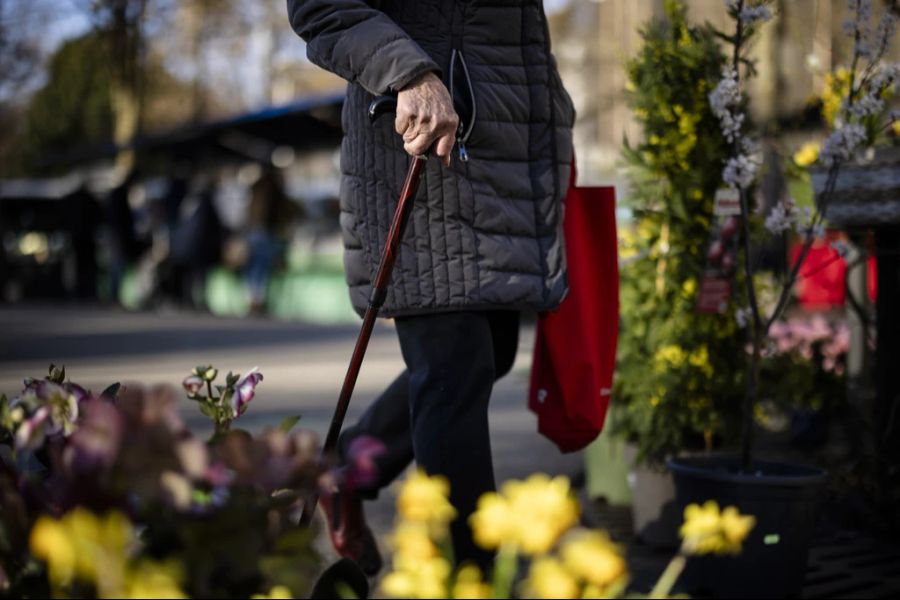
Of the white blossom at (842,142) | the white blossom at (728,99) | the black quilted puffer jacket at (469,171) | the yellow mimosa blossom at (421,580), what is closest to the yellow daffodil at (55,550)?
the yellow mimosa blossom at (421,580)

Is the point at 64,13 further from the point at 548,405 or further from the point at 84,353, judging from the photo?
the point at 548,405

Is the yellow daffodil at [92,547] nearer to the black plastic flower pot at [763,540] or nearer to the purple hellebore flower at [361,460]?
the purple hellebore flower at [361,460]

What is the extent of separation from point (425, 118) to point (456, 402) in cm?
63

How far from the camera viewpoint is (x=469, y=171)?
304 centimetres

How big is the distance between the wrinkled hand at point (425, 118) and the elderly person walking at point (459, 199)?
3 centimetres

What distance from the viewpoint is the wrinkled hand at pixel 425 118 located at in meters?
2.77

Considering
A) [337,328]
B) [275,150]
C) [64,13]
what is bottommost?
[337,328]

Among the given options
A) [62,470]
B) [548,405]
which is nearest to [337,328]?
[548,405]

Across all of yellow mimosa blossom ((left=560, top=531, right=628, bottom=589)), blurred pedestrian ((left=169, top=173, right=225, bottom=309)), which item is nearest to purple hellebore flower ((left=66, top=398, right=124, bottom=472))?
yellow mimosa blossom ((left=560, top=531, right=628, bottom=589))

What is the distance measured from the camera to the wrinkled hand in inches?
109

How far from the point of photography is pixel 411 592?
153 cm

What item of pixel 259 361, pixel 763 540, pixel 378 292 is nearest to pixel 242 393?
pixel 378 292

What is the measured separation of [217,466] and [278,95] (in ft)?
187

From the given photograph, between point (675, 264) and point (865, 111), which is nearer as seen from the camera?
point (865, 111)
